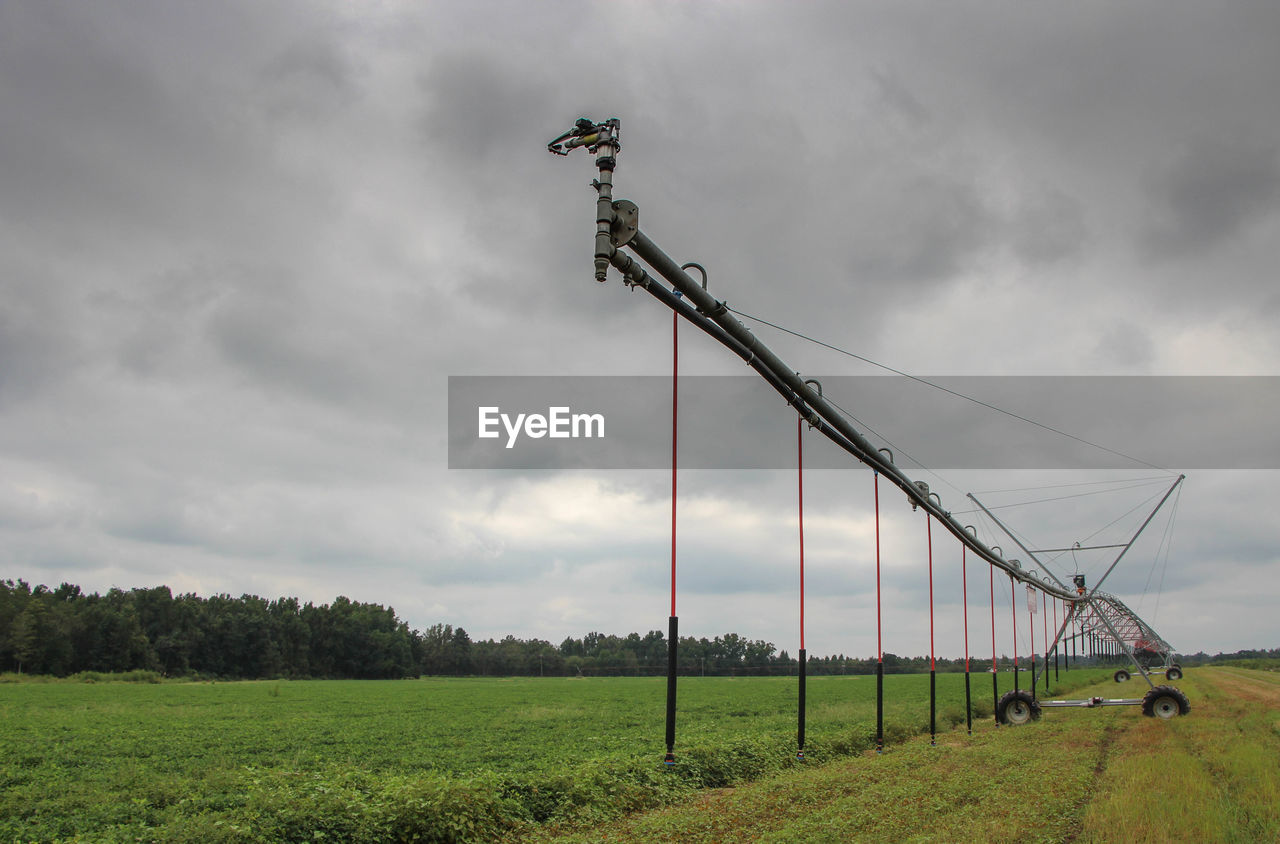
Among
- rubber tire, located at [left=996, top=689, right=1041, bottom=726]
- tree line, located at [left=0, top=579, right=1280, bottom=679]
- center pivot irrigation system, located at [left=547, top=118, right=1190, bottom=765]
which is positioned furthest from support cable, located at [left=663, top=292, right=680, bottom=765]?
tree line, located at [left=0, top=579, right=1280, bottom=679]

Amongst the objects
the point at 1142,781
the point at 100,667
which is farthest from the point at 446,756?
the point at 100,667

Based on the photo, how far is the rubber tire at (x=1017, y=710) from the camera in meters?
29.0

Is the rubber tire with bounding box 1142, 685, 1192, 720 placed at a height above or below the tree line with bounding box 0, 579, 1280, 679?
above

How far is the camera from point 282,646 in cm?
12950

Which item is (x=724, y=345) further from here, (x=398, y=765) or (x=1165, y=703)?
(x=1165, y=703)

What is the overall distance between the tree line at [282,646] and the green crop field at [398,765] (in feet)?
231

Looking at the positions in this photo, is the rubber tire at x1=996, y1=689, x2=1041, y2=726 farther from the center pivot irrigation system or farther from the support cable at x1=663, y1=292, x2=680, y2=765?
the support cable at x1=663, y1=292, x2=680, y2=765

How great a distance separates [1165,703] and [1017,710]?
4.99m

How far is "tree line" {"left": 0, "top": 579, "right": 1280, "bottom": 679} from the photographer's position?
101 m

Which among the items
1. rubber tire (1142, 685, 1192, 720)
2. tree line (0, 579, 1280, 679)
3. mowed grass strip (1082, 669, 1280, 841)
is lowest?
tree line (0, 579, 1280, 679)

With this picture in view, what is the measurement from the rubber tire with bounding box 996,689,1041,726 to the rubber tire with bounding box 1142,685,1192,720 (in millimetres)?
3650

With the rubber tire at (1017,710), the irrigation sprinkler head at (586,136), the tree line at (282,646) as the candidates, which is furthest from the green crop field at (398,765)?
the tree line at (282,646)

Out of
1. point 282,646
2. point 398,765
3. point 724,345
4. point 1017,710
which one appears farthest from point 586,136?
point 282,646

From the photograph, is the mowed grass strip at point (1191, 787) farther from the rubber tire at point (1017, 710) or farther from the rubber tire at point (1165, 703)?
the rubber tire at point (1017, 710)
